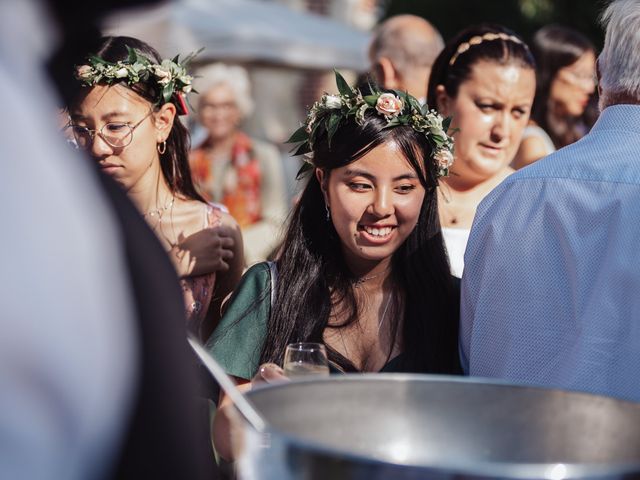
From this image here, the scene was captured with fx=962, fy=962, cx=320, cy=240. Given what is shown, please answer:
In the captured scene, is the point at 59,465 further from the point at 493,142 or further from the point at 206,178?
the point at 206,178

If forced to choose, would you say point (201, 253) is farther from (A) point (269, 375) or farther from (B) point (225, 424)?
(A) point (269, 375)

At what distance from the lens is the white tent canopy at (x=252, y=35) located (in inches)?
343

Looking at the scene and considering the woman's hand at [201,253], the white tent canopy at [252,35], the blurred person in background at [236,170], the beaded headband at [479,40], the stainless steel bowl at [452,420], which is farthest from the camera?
the white tent canopy at [252,35]

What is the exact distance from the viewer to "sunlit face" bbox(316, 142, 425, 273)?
2947 millimetres

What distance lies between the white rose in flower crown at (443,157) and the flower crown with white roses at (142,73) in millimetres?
999

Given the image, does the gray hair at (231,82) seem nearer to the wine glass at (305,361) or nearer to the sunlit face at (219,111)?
the sunlit face at (219,111)

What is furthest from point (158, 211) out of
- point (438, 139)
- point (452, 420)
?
point (452, 420)

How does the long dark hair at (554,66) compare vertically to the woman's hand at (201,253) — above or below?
above

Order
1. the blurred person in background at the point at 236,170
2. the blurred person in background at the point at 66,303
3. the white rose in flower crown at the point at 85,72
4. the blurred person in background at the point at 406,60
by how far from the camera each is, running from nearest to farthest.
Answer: the blurred person in background at the point at 66,303, the white rose in flower crown at the point at 85,72, the blurred person in background at the point at 406,60, the blurred person in background at the point at 236,170

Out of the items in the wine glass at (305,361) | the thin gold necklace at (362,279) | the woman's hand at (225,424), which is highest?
the thin gold necklace at (362,279)

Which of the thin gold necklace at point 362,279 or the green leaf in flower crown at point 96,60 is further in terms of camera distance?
the green leaf in flower crown at point 96,60

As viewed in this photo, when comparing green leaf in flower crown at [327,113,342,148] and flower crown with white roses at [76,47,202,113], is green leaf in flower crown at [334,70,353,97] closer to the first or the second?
green leaf in flower crown at [327,113,342,148]

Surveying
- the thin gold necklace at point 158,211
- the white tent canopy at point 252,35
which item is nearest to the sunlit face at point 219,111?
the white tent canopy at point 252,35

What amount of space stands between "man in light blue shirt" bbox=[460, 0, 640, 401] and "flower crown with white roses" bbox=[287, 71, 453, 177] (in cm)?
43
